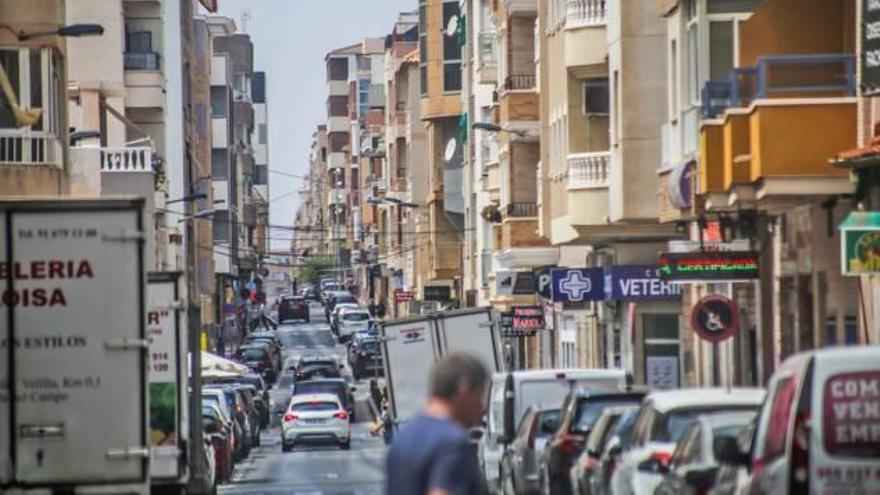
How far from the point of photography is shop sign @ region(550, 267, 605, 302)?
49594mm

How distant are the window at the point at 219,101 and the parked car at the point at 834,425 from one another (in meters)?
122

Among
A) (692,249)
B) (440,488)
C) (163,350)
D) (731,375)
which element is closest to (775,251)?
(692,249)

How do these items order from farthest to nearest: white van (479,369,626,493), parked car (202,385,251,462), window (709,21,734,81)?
1. parked car (202,385,251,462)
2. window (709,21,734,81)
3. white van (479,369,626,493)

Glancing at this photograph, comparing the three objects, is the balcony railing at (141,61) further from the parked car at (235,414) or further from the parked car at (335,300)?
the parked car at (335,300)

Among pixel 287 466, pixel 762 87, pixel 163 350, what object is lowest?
pixel 287 466

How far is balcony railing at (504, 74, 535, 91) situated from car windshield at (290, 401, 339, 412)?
841 centimetres

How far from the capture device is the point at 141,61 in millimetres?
78062

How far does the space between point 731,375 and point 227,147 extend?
Answer: 96.1 m

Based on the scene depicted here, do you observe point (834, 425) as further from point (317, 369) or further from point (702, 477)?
point (317, 369)

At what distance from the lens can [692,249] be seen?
119ft

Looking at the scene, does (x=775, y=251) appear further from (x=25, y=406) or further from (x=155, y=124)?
(x=155, y=124)

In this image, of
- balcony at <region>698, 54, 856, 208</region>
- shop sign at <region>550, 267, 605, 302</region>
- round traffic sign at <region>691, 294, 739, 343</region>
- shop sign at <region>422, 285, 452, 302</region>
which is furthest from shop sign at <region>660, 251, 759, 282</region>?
shop sign at <region>422, 285, 452, 302</region>

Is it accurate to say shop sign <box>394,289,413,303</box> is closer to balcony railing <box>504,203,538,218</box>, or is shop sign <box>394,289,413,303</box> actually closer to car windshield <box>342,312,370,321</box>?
car windshield <box>342,312,370,321</box>

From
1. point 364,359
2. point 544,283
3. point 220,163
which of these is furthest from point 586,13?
point 220,163
